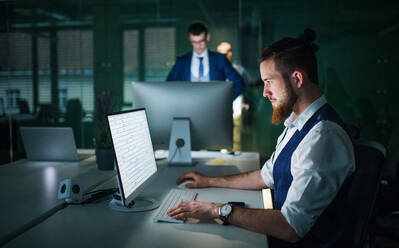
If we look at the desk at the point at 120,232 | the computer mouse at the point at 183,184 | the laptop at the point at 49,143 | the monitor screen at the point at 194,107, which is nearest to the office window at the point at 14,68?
the laptop at the point at 49,143

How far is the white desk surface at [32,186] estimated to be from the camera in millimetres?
1274

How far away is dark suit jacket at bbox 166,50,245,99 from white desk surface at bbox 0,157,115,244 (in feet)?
5.19

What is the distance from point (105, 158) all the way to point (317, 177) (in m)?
Result: 1.25

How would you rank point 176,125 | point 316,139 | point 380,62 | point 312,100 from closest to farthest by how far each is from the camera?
point 316,139
point 312,100
point 176,125
point 380,62

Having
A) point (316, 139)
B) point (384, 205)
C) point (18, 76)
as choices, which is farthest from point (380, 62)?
point (18, 76)

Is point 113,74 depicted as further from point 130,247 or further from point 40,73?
point 130,247

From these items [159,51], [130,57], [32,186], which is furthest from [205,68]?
[32,186]

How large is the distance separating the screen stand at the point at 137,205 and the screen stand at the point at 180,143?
27.8 inches

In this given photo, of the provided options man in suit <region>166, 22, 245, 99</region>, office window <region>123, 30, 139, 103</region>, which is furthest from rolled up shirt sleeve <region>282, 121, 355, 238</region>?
office window <region>123, 30, 139, 103</region>

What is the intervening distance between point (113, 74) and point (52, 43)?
3.16 ft

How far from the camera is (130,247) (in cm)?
105

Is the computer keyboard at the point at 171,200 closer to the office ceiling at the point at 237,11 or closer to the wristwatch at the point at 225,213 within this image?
the wristwatch at the point at 225,213

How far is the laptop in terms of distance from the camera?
7.07ft

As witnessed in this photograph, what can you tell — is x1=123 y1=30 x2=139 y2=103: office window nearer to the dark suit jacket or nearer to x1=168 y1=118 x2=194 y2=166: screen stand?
the dark suit jacket
